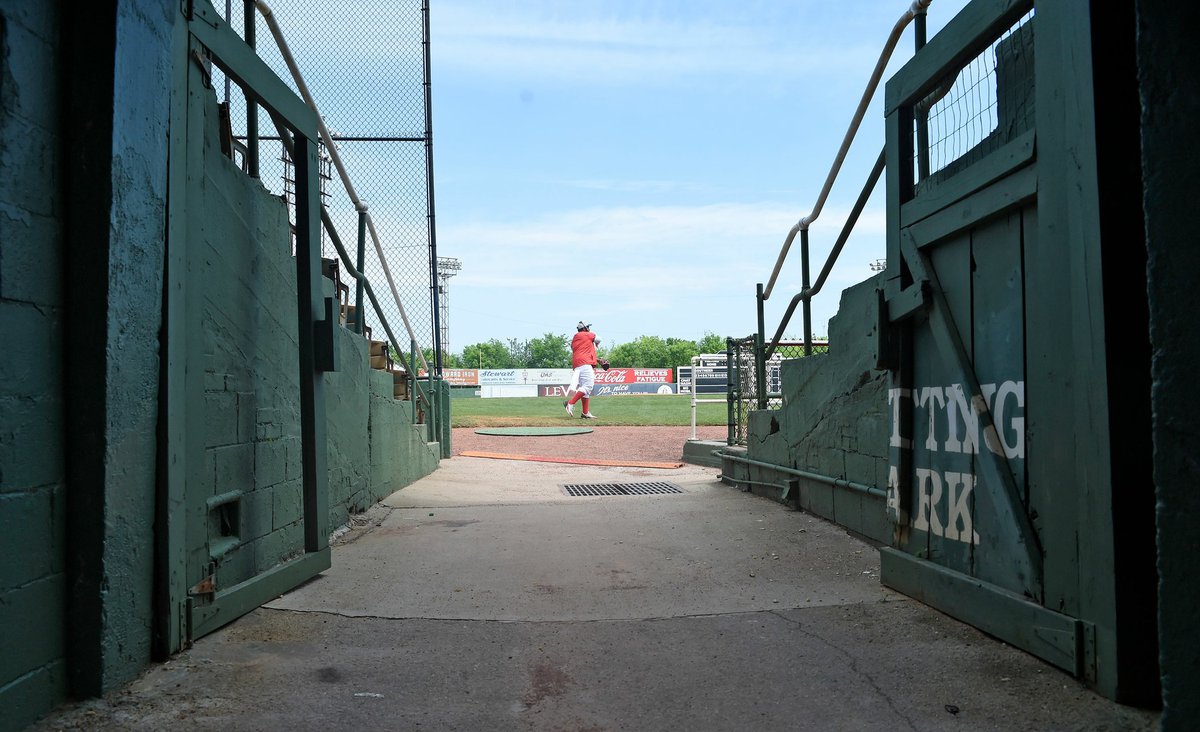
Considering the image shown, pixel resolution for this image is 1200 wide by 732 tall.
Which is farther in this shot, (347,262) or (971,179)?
(347,262)

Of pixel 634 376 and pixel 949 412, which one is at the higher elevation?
pixel 634 376

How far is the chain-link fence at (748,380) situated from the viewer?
26.5 feet

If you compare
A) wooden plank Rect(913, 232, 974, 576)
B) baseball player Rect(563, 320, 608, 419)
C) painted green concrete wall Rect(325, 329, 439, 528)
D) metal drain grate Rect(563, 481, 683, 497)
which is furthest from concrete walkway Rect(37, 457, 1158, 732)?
baseball player Rect(563, 320, 608, 419)

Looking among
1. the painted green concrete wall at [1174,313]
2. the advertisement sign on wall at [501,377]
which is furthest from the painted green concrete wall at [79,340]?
the advertisement sign on wall at [501,377]

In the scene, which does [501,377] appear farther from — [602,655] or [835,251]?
[602,655]

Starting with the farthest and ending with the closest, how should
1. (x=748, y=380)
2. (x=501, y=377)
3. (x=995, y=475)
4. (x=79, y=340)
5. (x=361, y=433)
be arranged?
(x=501, y=377) < (x=748, y=380) < (x=361, y=433) < (x=995, y=475) < (x=79, y=340)

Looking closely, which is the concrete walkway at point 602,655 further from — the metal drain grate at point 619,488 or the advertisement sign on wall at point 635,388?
the advertisement sign on wall at point 635,388

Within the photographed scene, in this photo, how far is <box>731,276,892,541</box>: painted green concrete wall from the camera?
5.07m

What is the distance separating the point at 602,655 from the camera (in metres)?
3.14

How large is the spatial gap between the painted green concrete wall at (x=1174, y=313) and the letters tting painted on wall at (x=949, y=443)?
1.36m

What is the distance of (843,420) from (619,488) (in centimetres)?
366

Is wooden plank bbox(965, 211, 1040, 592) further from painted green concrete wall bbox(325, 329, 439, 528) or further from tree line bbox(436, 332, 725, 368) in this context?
tree line bbox(436, 332, 725, 368)

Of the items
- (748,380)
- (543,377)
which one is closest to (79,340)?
(748,380)

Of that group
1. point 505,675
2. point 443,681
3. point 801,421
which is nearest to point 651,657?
point 505,675
